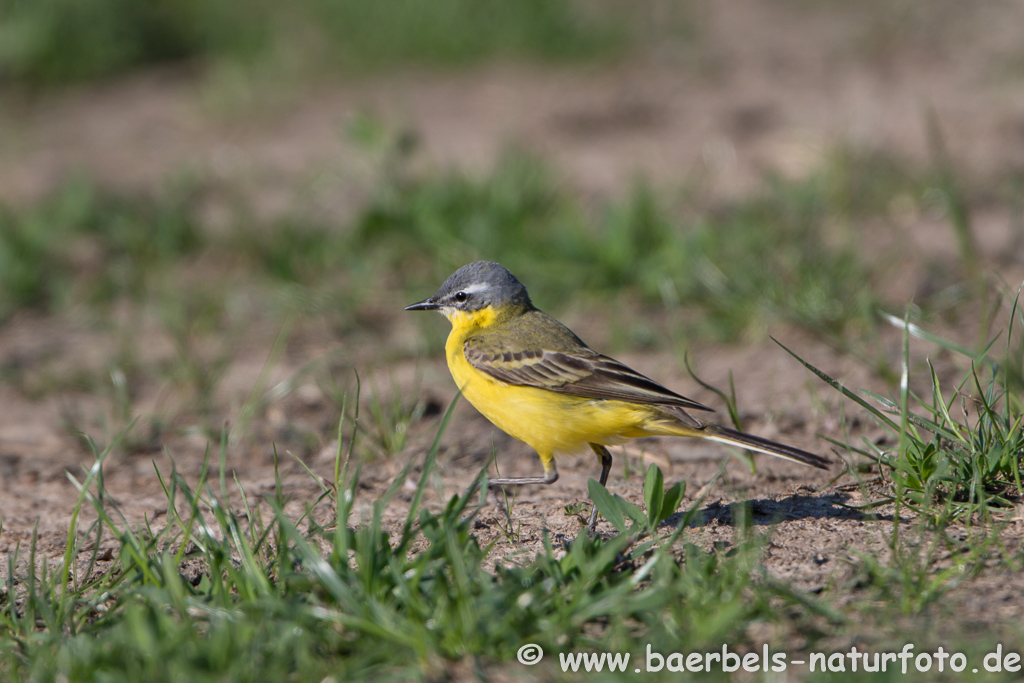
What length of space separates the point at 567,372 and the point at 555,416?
9.4 inches

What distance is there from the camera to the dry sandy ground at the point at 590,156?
4418mm

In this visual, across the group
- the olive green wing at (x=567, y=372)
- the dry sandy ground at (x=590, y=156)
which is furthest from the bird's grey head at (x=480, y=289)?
the dry sandy ground at (x=590, y=156)

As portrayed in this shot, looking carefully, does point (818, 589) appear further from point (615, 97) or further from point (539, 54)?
point (539, 54)

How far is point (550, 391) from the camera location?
14.2ft

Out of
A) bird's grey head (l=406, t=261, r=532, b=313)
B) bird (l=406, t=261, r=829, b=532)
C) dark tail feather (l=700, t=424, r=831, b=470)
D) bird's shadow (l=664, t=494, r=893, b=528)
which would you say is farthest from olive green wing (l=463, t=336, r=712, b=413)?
bird's shadow (l=664, t=494, r=893, b=528)

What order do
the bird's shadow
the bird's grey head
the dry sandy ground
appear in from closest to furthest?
the bird's shadow
the dry sandy ground
the bird's grey head

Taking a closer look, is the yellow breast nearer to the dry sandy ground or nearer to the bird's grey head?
the dry sandy ground

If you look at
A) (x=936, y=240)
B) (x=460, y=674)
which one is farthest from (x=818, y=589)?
(x=936, y=240)

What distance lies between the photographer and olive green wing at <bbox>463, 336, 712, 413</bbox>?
4.14 m

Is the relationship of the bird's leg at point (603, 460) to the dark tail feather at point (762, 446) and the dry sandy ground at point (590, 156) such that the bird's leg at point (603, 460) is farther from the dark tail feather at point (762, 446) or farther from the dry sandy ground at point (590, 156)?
the dark tail feather at point (762, 446)

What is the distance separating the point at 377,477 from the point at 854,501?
219cm

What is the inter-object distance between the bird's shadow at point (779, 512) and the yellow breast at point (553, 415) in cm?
44

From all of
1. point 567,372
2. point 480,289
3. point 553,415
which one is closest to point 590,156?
point 480,289

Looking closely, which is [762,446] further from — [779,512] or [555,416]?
[555,416]
